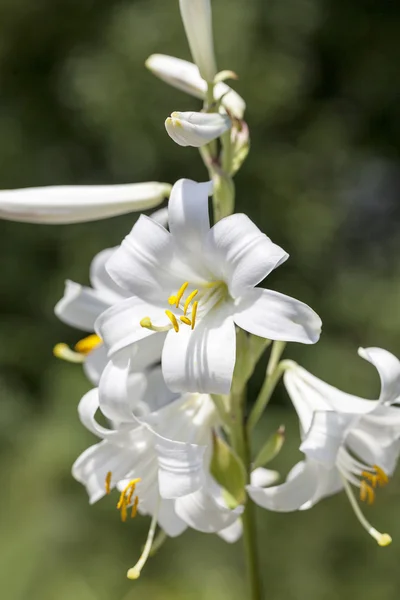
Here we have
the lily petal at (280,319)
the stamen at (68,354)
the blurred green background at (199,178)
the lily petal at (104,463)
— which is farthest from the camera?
the blurred green background at (199,178)

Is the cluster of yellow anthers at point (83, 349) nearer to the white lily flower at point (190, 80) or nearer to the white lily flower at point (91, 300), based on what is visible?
the white lily flower at point (91, 300)

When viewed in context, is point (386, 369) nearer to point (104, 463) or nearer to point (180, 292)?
point (180, 292)

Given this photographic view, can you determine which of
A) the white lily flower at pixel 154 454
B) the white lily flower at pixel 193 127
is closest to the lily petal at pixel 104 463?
the white lily flower at pixel 154 454

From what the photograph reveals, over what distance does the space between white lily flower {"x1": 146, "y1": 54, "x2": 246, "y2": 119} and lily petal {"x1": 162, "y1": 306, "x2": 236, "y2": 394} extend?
367 millimetres

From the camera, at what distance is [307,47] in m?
4.21

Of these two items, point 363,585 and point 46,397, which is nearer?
point 363,585

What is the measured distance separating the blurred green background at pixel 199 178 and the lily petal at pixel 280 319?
2114 mm

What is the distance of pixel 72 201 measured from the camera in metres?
1.06

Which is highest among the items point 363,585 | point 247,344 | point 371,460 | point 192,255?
point 192,255

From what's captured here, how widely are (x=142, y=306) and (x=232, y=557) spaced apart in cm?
225

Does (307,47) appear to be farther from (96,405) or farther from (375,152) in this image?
(96,405)

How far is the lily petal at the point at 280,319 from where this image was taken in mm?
869

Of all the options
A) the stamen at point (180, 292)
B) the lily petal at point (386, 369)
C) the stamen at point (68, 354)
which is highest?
the stamen at point (180, 292)

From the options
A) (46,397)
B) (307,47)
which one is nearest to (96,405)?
(46,397)
